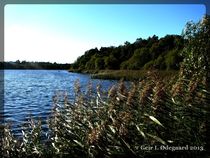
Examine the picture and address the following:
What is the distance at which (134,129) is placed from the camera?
19.6 feet

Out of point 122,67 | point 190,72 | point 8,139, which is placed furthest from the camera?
point 122,67

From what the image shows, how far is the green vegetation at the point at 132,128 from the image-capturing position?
5523 mm

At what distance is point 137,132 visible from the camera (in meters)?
5.90

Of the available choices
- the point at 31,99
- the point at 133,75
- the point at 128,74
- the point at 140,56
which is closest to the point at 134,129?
the point at 31,99

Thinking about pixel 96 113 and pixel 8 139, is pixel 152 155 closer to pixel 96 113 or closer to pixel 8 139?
pixel 96 113

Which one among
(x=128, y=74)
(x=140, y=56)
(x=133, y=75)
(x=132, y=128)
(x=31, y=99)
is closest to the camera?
(x=132, y=128)

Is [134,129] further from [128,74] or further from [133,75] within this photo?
[128,74]

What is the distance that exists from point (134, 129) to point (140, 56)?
64.2 m

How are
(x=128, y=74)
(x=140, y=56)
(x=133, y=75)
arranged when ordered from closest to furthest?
(x=133, y=75) < (x=128, y=74) < (x=140, y=56)

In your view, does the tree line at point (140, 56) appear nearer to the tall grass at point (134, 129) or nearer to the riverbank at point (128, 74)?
the riverbank at point (128, 74)

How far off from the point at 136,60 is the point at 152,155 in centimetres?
6350

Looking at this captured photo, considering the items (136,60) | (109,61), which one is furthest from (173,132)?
(109,61)

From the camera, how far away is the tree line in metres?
52.7

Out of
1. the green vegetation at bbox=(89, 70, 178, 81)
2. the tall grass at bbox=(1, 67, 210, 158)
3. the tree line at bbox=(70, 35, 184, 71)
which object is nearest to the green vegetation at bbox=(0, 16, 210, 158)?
the tall grass at bbox=(1, 67, 210, 158)
